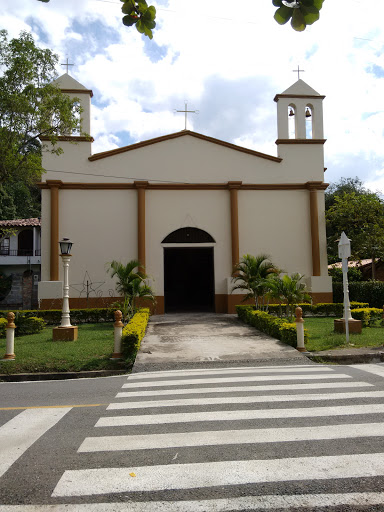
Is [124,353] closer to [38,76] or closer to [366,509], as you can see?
[366,509]

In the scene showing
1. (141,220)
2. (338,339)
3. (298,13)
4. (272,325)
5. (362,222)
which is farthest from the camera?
(362,222)

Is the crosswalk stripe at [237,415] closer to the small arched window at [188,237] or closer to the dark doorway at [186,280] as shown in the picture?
the small arched window at [188,237]

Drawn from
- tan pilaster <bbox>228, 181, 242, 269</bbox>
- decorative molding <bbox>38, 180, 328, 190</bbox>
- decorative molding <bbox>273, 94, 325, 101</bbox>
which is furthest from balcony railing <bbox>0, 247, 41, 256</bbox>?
decorative molding <bbox>273, 94, 325, 101</bbox>

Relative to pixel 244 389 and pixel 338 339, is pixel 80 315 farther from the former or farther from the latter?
pixel 244 389

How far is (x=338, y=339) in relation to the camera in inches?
464

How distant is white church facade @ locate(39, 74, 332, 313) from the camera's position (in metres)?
20.3

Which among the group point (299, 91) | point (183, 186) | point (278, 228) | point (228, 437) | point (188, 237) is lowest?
point (228, 437)

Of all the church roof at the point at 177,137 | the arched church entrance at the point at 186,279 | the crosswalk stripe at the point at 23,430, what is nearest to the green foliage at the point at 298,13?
the crosswalk stripe at the point at 23,430

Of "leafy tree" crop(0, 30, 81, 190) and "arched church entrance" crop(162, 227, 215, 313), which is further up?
"leafy tree" crop(0, 30, 81, 190)

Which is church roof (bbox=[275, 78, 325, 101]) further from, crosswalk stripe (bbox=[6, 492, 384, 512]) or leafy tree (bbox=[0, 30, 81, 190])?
crosswalk stripe (bbox=[6, 492, 384, 512])

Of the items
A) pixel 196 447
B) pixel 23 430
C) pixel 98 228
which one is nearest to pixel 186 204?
pixel 98 228

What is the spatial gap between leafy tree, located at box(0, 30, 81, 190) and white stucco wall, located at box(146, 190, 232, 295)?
683 centimetres

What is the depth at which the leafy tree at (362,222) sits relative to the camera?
2244 centimetres

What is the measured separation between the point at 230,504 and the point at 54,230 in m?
18.2
